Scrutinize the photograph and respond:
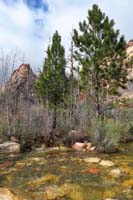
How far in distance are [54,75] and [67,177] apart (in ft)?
43.2

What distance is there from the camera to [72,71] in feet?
46.1

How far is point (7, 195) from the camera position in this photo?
428cm

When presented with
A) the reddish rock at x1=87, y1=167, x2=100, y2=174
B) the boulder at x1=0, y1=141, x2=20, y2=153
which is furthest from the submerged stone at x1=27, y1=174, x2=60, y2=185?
the boulder at x1=0, y1=141, x2=20, y2=153

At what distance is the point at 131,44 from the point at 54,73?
24411mm

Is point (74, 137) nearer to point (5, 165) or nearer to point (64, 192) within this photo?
point (5, 165)

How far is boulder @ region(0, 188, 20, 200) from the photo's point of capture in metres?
4.21

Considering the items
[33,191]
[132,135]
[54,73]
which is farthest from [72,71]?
[33,191]

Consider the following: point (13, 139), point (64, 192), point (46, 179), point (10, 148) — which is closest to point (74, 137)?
point (13, 139)

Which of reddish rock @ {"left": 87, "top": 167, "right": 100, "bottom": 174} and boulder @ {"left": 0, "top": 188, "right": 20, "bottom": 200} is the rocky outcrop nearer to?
reddish rock @ {"left": 87, "top": 167, "right": 100, "bottom": 174}

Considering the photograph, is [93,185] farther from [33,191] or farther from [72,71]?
[72,71]

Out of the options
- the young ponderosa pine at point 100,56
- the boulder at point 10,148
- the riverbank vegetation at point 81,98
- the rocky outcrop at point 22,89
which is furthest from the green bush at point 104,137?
the young ponderosa pine at point 100,56

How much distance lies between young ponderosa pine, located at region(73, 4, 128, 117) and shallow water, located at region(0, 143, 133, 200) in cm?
798

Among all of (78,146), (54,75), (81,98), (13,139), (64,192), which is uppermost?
(54,75)

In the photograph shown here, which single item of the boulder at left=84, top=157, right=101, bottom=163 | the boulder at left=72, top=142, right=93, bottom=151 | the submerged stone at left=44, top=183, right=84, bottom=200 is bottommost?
the submerged stone at left=44, top=183, right=84, bottom=200
